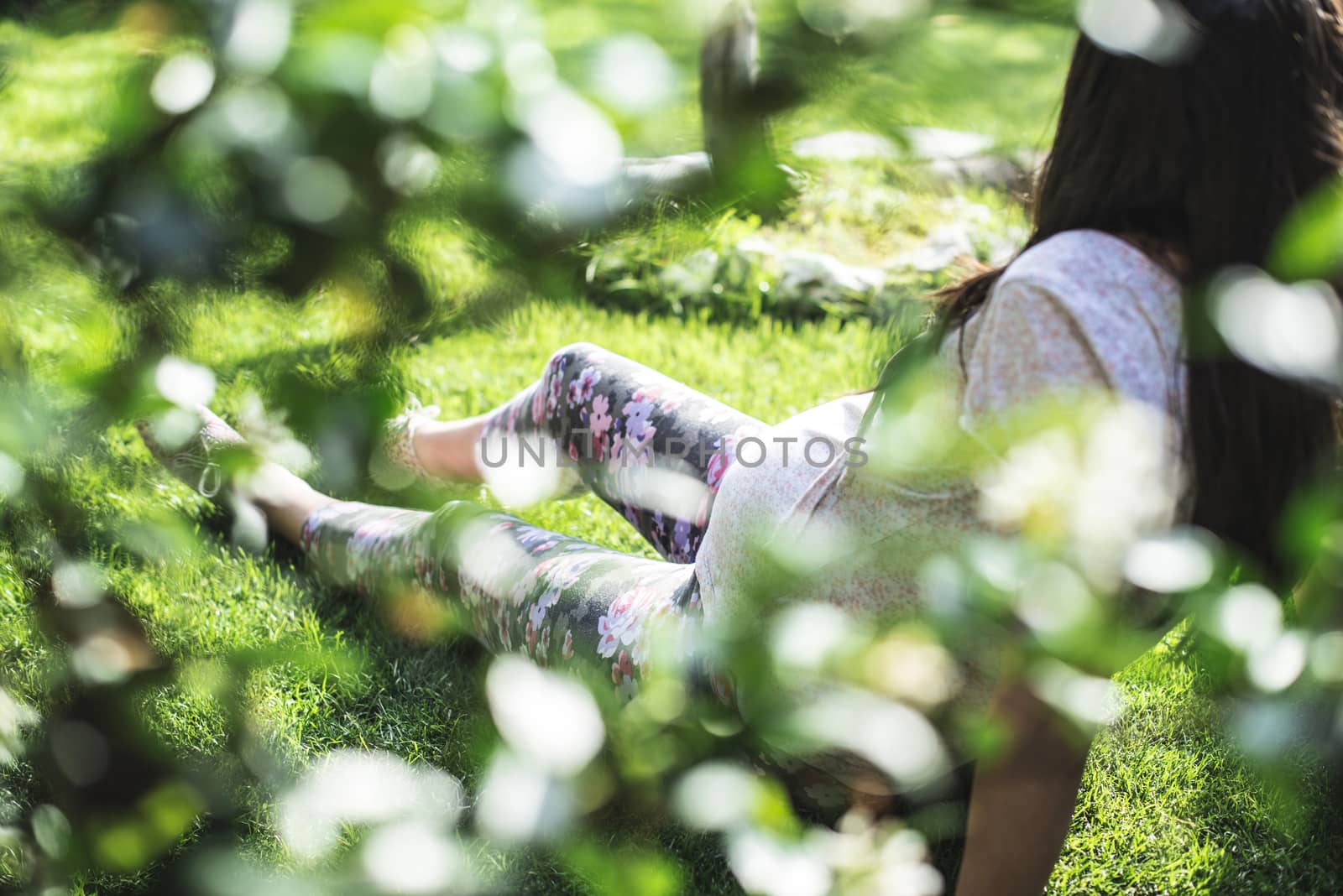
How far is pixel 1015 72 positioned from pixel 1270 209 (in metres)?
0.81

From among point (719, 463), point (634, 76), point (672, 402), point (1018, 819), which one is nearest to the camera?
point (634, 76)

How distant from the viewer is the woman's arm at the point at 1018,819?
1.26 m

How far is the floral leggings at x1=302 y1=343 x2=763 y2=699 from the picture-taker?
1710 mm

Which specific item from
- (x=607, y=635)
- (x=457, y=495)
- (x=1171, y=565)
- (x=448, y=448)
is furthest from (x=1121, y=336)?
(x=448, y=448)

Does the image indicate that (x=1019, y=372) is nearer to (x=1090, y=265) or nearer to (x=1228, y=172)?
(x=1090, y=265)

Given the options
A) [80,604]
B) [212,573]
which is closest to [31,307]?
[80,604]

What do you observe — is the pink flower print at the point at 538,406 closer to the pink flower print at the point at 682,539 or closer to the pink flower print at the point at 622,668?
the pink flower print at the point at 682,539

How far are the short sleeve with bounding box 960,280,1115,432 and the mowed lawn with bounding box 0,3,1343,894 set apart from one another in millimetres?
195

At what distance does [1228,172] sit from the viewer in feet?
3.66

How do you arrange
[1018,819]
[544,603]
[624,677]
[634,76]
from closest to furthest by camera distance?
[634,76] < [1018,819] < [624,677] < [544,603]

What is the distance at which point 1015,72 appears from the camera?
45 centimetres

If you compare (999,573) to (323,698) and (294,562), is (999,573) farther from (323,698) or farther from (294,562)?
(294,562)

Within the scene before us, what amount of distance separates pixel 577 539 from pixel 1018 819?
0.94 m

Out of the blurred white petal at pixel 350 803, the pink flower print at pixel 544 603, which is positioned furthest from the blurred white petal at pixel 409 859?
the pink flower print at pixel 544 603
